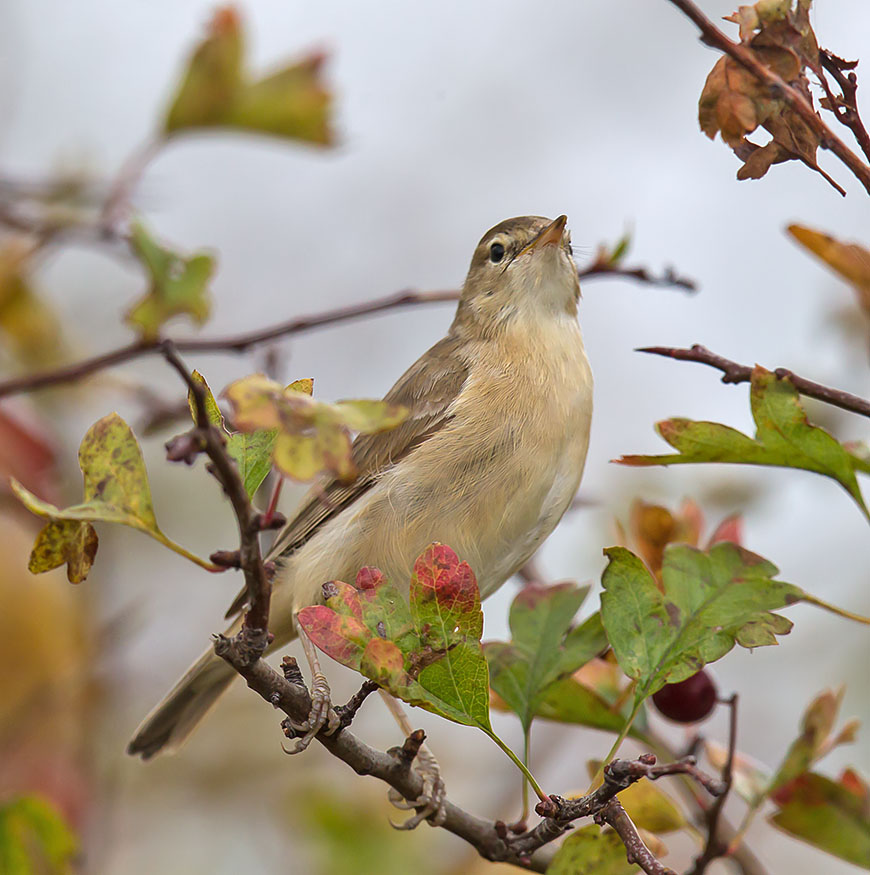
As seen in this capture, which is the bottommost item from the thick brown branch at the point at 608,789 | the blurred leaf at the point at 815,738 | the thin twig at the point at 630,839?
the thin twig at the point at 630,839

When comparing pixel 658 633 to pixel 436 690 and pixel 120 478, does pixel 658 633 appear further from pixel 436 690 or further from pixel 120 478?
pixel 120 478

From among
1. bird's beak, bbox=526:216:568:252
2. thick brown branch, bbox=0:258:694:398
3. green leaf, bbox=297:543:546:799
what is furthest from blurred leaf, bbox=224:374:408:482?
bird's beak, bbox=526:216:568:252

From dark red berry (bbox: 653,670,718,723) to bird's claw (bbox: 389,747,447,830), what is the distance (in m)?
0.43

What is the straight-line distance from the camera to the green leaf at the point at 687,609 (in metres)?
1.44

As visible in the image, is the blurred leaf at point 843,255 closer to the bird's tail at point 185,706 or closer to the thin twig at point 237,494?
the thin twig at point 237,494

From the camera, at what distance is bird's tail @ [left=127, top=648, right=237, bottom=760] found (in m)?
2.71

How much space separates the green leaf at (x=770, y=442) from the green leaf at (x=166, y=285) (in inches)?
25.8

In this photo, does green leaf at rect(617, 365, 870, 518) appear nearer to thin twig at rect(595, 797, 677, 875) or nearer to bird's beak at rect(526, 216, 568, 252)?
thin twig at rect(595, 797, 677, 875)

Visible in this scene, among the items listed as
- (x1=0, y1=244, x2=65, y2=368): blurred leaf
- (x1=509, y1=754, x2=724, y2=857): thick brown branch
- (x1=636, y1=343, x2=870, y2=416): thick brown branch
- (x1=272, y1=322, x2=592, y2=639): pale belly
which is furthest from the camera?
(x1=272, y1=322, x2=592, y2=639): pale belly

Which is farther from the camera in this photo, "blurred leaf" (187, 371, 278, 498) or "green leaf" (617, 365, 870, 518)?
"green leaf" (617, 365, 870, 518)

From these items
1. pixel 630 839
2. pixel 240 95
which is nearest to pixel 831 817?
pixel 630 839

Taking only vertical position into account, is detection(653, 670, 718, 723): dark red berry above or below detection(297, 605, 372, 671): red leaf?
above

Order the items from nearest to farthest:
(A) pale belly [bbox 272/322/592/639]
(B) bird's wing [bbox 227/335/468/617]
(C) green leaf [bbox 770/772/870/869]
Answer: (C) green leaf [bbox 770/772/870/869], (A) pale belly [bbox 272/322/592/639], (B) bird's wing [bbox 227/335/468/617]

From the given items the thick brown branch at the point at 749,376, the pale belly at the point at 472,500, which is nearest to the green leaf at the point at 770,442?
the thick brown branch at the point at 749,376
